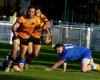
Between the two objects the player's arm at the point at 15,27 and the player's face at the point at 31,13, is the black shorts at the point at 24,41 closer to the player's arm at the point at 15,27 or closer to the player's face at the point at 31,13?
the player's arm at the point at 15,27

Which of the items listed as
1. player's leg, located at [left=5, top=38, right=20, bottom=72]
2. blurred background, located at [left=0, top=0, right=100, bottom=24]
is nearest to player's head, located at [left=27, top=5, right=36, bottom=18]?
player's leg, located at [left=5, top=38, right=20, bottom=72]

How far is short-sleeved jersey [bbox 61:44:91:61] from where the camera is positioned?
1617 cm

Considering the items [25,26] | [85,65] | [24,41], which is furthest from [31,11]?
[85,65]

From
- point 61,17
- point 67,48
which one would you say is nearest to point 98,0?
point 61,17

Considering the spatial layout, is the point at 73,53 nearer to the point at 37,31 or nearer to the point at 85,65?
the point at 85,65

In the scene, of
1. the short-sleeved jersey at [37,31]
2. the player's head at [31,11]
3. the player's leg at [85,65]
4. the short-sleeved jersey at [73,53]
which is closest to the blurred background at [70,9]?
the player's leg at [85,65]

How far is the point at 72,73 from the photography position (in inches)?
640

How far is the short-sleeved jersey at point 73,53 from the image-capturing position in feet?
53.1

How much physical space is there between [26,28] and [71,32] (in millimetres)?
16339

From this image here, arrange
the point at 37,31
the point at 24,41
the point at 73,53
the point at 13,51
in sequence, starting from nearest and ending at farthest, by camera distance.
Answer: the point at 13,51
the point at 24,41
the point at 37,31
the point at 73,53

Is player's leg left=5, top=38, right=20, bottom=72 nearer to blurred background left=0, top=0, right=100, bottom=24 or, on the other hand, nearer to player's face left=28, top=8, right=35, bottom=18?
player's face left=28, top=8, right=35, bottom=18

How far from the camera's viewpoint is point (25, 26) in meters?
15.9

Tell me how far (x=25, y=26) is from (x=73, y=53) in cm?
151

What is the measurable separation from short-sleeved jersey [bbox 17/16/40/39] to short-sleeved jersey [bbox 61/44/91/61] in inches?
40.6
